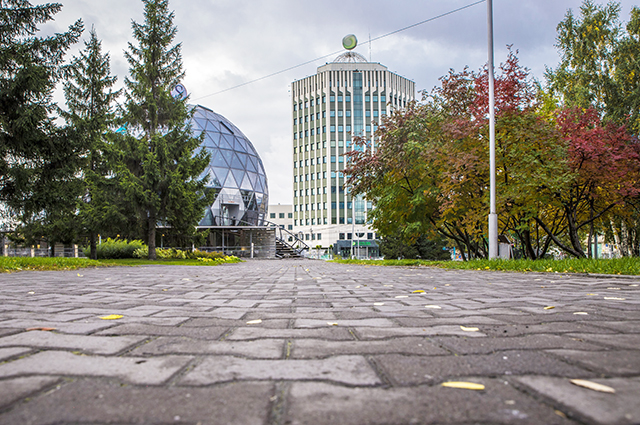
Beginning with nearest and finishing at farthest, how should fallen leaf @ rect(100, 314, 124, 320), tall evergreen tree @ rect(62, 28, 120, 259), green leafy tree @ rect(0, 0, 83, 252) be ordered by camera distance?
fallen leaf @ rect(100, 314, 124, 320)
green leafy tree @ rect(0, 0, 83, 252)
tall evergreen tree @ rect(62, 28, 120, 259)

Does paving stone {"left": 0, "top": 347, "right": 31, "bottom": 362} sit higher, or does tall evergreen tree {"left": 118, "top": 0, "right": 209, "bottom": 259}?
tall evergreen tree {"left": 118, "top": 0, "right": 209, "bottom": 259}

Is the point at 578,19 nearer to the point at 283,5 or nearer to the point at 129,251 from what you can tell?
the point at 283,5

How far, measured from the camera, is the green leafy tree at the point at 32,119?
13.2 meters

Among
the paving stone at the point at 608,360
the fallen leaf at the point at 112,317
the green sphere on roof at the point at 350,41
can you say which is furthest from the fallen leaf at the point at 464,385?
the green sphere on roof at the point at 350,41

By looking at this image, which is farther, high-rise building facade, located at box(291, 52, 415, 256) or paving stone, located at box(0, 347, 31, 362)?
high-rise building facade, located at box(291, 52, 415, 256)

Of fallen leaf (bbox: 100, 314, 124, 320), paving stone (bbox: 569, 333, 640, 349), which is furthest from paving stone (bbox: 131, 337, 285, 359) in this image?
paving stone (bbox: 569, 333, 640, 349)

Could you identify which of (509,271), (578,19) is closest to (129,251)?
(509,271)

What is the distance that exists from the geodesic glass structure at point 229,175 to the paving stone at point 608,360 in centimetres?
3615

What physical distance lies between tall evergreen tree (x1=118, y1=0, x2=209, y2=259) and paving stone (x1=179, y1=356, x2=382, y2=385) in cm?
1698

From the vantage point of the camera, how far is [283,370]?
1664 mm

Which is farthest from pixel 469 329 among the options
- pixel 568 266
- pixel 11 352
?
pixel 568 266

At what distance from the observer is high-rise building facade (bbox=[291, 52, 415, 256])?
235 ft

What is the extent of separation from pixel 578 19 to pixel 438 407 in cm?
2654

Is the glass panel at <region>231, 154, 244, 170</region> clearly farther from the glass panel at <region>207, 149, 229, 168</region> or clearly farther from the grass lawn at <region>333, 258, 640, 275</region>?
the grass lawn at <region>333, 258, 640, 275</region>
